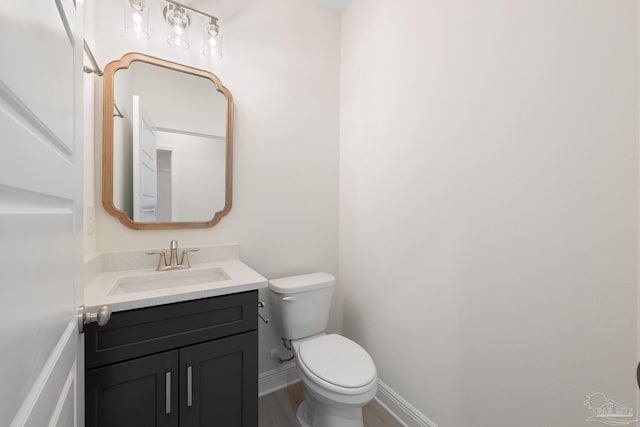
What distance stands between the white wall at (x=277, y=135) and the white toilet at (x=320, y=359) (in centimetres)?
24

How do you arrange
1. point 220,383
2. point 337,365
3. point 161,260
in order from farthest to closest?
point 161,260 < point 337,365 < point 220,383

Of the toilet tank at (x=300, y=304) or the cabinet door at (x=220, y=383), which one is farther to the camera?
the toilet tank at (x=300, y=304)

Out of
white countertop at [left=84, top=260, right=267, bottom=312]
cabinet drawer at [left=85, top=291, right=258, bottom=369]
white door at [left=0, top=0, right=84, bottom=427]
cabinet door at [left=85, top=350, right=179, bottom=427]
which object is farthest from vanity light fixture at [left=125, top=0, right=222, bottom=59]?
cabinet door at [left=85, top=350, right=179, bottom=427]

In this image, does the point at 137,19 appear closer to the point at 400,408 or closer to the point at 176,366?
the point at 176,366

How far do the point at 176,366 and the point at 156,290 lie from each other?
301mm

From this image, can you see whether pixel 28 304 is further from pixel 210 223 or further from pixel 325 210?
pixel 325 210

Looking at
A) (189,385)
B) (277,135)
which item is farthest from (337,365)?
(277,135)

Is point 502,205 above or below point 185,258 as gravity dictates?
above

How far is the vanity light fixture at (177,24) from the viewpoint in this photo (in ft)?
4.20

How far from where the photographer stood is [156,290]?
1.04 meters

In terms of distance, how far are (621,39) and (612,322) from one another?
2.76ft

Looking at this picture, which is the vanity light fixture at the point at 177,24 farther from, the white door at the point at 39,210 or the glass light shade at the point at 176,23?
the white door at the point at 39,210

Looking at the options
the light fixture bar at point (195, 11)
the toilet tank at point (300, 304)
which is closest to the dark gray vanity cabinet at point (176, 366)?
the toilet tank at point (300, 304)

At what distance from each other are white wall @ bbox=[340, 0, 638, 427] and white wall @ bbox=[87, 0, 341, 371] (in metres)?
0.35
